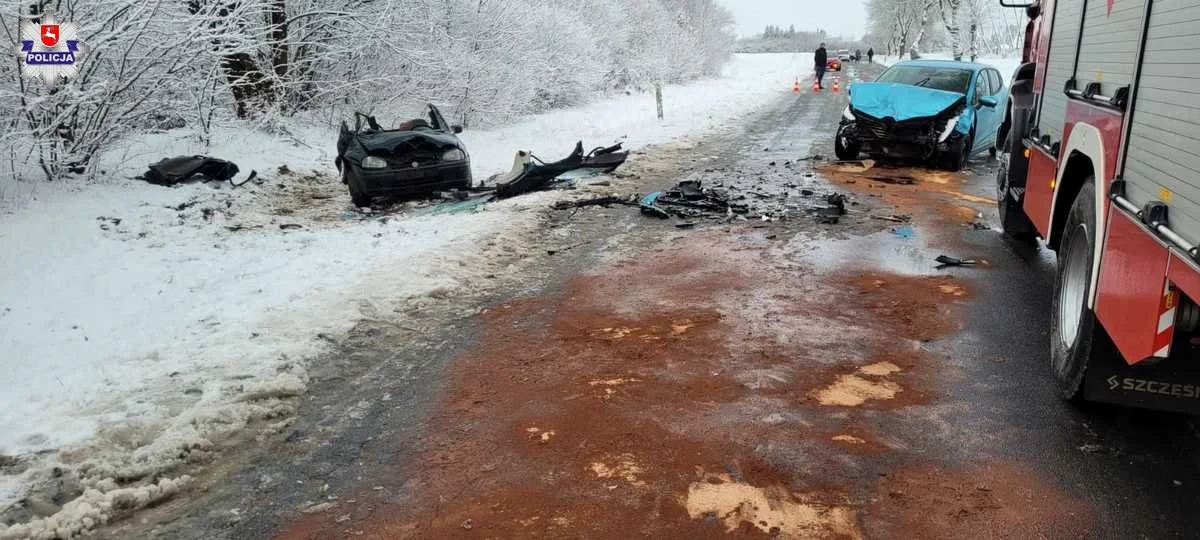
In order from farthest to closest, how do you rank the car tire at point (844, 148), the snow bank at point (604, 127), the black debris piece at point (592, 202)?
the snow bank at point (604, 127) < the car tire at point (844, 148) < the black debris piece at point (592, 202)

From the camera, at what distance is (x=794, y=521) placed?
2980 millimetres

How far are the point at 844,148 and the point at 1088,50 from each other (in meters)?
8.27

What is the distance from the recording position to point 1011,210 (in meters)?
7.35

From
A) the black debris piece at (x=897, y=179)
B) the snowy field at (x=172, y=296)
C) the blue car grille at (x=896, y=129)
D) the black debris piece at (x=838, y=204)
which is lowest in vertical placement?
the snowy field at (x=172, y=296)

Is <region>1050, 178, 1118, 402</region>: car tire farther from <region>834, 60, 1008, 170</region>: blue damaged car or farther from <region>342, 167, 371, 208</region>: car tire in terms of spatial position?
<region>342, 167, 371, 208</region>: car tire

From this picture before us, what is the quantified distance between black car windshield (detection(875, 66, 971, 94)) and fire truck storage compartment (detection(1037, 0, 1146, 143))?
6990 millimetres

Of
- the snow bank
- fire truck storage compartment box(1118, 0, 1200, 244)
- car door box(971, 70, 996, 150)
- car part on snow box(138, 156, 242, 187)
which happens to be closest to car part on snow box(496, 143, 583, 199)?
the snow bank

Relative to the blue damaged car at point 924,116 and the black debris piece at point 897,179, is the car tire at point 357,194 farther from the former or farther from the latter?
the blue damaged car at point 924,116

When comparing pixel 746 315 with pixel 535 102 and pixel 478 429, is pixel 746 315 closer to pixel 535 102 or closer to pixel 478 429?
pixel 478 429

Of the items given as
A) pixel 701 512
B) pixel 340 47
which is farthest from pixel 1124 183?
pixel 340 47

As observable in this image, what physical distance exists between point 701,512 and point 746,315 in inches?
101

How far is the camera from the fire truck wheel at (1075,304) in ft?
11.9

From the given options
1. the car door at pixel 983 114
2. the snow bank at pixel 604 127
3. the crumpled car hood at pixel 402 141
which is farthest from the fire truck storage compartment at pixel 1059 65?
the snow bank at pixel 604 127

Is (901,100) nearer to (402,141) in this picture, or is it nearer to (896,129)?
(896,129)
